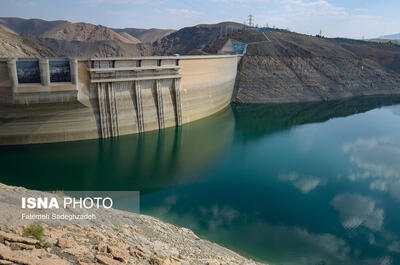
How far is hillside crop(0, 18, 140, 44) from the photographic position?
3735 inches

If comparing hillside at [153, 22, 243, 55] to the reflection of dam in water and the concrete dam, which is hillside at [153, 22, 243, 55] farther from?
the concrete dam

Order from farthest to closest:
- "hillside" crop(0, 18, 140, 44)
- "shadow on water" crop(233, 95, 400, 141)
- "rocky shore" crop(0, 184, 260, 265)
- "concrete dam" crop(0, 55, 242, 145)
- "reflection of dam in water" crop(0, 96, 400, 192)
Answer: "hillside" crop(0, 18, 140, 44) < "shadow on water" crop(233, 95, 400, 141) < "concrete dam" crop(0, 55, 242, 145) < "reflection of dam in water" crop(0, 96, 400, 192) < "rocky shore" crop(0, 184, 260, 265)

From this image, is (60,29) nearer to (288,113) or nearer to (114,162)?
(288,113)

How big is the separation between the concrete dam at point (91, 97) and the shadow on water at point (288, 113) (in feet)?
22.1

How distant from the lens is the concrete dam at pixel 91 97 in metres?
20.1

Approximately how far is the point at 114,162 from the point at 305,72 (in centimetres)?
3539

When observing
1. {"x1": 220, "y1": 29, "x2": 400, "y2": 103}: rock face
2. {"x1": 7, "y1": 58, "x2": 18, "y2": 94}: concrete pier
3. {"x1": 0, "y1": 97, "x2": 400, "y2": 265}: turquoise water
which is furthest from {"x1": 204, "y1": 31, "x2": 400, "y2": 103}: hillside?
{"x1": 7, "y1": 58, "x2": 18, "y2": 94}: concrete pier

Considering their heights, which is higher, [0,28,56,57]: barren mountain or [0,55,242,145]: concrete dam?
[0,28,56,57]: barren mountain

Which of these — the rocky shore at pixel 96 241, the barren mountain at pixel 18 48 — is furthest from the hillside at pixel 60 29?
the rocky shore at pixel 96 241

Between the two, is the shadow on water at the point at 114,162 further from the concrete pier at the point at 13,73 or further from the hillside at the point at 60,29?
the hillside at the point at 60,29

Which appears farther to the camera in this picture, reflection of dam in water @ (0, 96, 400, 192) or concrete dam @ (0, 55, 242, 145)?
concrete dam @ (0, 55, 242, 145)

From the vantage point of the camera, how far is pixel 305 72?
4638 cm

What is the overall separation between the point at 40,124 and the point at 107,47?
177 feet

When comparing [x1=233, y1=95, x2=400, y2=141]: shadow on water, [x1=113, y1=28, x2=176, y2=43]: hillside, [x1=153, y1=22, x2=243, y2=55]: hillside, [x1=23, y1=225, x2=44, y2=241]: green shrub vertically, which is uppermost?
[x1=113, y1=28, x2=176, y2=43]: hillside
